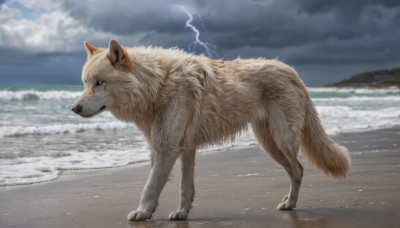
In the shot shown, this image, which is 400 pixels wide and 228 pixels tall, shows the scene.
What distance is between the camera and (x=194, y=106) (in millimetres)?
4195

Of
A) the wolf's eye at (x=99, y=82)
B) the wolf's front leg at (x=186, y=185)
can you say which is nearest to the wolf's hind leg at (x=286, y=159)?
the wolf's front leg at (x=186, y=185)

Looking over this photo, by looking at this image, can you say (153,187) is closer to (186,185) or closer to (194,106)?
(186,185)

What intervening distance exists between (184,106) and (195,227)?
3.68ft

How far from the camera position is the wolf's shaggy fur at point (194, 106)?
4.03 meters

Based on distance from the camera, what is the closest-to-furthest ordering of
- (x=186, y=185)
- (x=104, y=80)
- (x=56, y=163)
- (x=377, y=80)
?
1. (x=104, y=80)
2. (x=186, y=185)
3. (x=56, y=163)
4. (x=377, y=80)

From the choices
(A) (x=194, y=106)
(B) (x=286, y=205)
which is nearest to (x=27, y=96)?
(A) (x=194, y=106)

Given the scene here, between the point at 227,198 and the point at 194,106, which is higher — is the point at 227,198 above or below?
below

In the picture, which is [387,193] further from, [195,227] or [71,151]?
[71,151]

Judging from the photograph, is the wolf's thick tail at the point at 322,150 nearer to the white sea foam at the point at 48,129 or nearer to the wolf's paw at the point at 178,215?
the wolf's paw at the point at 178,215

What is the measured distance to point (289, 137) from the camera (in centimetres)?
455

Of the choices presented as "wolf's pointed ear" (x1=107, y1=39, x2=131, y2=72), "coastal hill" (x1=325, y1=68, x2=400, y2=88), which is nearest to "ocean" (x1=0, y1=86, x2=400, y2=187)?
"wolf's pointed ear" (x1=107, y1=39, x2=131, y2=72)

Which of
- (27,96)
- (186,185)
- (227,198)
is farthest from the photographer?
(27,96)

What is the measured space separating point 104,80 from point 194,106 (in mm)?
885

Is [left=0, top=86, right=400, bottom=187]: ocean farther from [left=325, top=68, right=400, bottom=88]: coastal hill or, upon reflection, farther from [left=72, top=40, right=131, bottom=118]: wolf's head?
[left=325, top=68, right=400, bottom=88]: coastal hill
